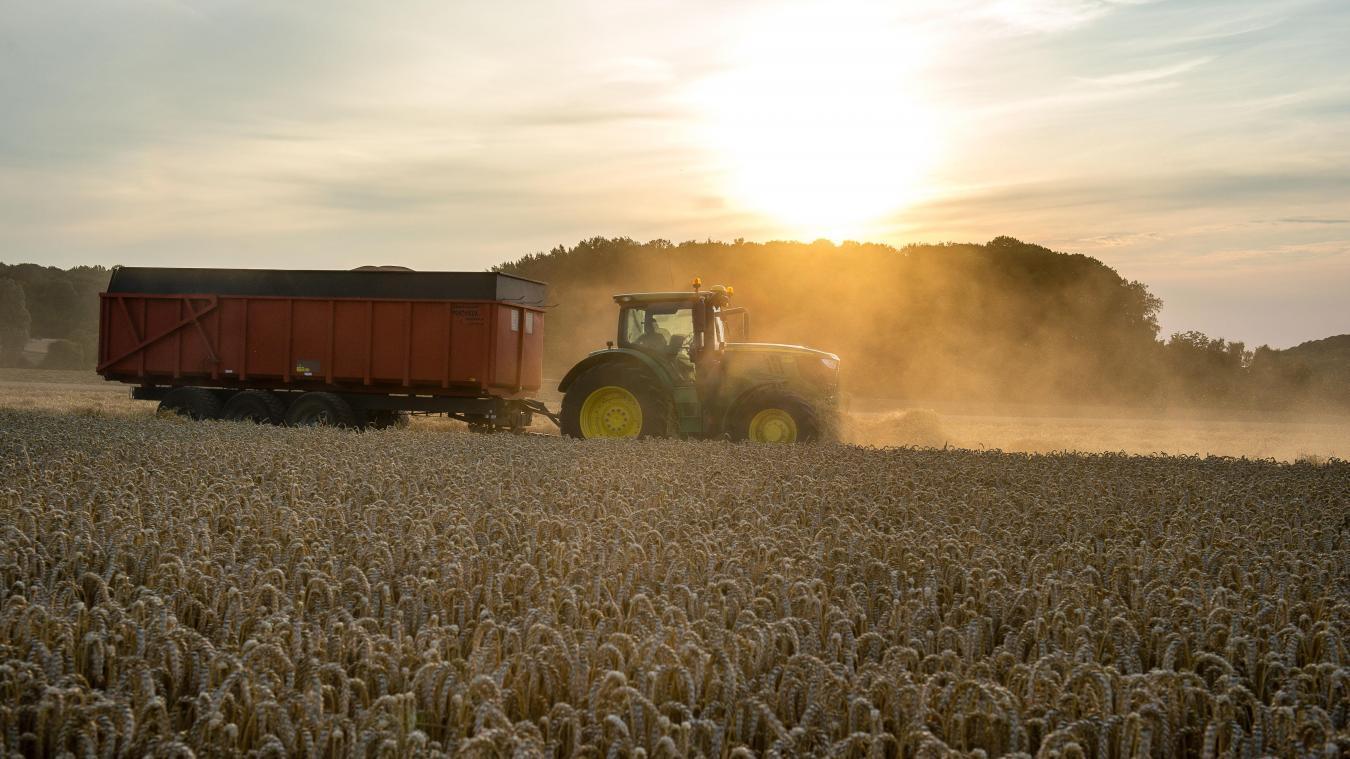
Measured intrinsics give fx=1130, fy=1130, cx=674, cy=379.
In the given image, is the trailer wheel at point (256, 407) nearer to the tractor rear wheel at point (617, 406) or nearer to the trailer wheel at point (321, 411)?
the trailer wheel at point (321, 411)

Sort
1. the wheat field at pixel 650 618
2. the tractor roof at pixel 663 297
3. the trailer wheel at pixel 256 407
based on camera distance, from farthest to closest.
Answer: the trailer wheel at pixel 256 407
the tractor roof at pixel 663 297
the wheat field at pixel 650 618

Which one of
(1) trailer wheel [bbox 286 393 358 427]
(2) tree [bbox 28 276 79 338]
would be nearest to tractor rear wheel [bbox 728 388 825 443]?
(1) trailer wheel [bbox 286 393 358 427]

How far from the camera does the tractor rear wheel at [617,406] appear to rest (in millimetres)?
16016

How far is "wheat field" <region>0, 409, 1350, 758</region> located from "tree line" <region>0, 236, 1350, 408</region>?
34.5 meters

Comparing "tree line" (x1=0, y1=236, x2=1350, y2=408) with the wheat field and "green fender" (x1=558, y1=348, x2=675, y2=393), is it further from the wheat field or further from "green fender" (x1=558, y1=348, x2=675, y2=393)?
the wheat field

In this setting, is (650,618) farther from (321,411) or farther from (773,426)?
(321,411)

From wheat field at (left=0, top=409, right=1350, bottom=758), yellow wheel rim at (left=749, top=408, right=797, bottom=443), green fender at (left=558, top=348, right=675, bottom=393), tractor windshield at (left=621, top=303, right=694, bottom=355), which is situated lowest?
wheat field at (left=0, top=409, right=1350, bottom=758)

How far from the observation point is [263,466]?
423 inches

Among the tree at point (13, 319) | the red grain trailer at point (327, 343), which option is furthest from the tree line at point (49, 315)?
the red grain trailer at point (327, 343)

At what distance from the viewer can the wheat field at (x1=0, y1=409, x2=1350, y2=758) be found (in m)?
3.77

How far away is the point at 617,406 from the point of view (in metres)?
16.5

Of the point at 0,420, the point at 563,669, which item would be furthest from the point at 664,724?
the point at 0,420

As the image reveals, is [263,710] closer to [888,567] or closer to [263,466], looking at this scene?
[888,567]

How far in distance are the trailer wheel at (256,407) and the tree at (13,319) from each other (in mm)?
49253
